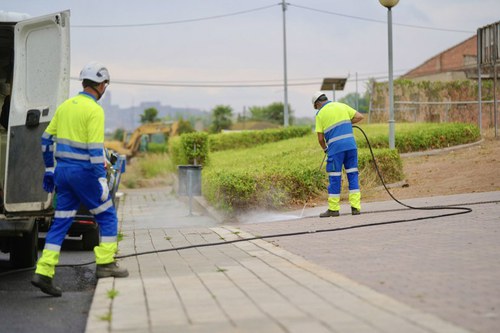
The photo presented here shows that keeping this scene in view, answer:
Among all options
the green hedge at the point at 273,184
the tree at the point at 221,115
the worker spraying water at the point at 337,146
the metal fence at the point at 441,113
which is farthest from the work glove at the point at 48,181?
the tree at the point at 221,115

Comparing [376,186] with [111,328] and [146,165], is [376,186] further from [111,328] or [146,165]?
[146,165]

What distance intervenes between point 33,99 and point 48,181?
3.54 feet

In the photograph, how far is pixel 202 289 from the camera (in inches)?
269

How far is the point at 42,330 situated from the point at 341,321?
7.43ft

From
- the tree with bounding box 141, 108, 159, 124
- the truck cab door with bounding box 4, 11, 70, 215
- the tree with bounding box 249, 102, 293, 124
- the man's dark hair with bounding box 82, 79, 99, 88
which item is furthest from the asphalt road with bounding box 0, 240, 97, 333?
the tree with bounding box 141, 108, 159, 124

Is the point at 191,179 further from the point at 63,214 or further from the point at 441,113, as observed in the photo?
the point at 441,113

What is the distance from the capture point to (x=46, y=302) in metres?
7.43

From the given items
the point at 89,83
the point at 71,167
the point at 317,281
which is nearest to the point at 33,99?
the point at 89,83

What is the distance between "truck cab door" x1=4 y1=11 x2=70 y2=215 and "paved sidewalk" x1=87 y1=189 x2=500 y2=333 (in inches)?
50.5

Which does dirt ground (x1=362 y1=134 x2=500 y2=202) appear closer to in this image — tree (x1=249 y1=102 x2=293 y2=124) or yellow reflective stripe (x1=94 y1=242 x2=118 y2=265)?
yellow reflective stripe (x1=94 y1=242 x2=118 y2=265)

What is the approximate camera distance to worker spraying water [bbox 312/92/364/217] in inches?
499

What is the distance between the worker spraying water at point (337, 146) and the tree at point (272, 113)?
8611 cm

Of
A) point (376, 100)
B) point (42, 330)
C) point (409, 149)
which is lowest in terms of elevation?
point (42, 330)

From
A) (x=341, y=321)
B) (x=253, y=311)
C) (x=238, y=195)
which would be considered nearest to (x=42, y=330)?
(x=253, y=311)
